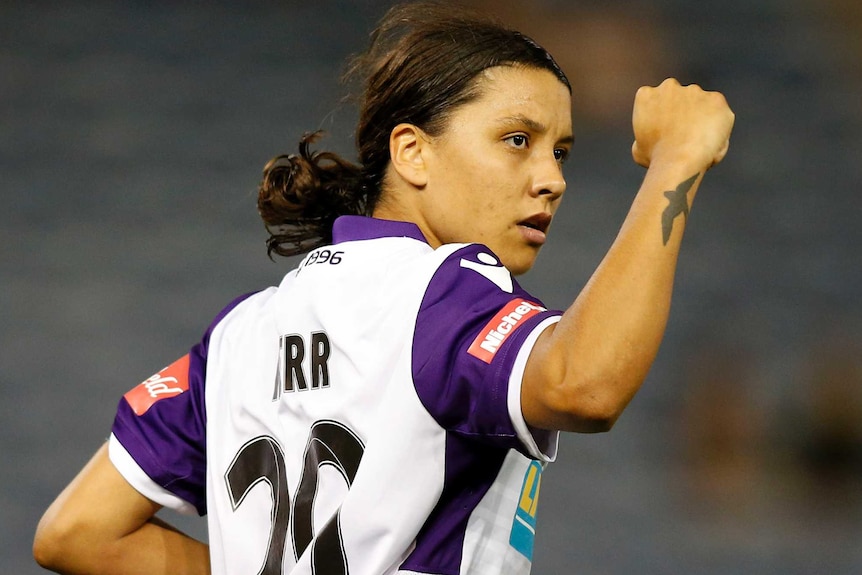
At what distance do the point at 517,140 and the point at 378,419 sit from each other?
1.32 feet

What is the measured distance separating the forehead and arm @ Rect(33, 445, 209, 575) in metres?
0.65

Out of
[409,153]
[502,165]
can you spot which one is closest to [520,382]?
[502,165]

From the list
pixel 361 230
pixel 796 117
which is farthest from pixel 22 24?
pixel 361 230

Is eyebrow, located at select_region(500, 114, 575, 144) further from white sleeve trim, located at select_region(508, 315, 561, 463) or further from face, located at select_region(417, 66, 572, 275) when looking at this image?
white sleeve trim, located at select_region(508, 315, 561, 463)

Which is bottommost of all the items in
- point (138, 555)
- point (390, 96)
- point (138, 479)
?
point (138, 555)

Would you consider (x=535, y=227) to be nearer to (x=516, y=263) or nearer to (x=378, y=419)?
(x=516, y=263)

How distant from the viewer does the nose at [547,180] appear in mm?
1356

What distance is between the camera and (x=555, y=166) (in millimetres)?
1368

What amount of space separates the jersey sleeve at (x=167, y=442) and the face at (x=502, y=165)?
0.39 m

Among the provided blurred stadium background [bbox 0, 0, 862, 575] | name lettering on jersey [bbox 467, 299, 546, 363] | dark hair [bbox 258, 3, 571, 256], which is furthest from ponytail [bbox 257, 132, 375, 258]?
blurred stadium background [bbox 0, 0, 862, 575]

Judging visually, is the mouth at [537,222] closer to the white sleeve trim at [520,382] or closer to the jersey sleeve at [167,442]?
the white sleeve trim at [520,382]

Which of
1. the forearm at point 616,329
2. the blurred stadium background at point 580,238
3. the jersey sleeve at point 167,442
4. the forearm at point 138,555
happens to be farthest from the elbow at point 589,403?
the blurred stadium background at point 580,238

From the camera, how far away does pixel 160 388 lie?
59.0 inches

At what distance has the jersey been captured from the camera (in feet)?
3.59
